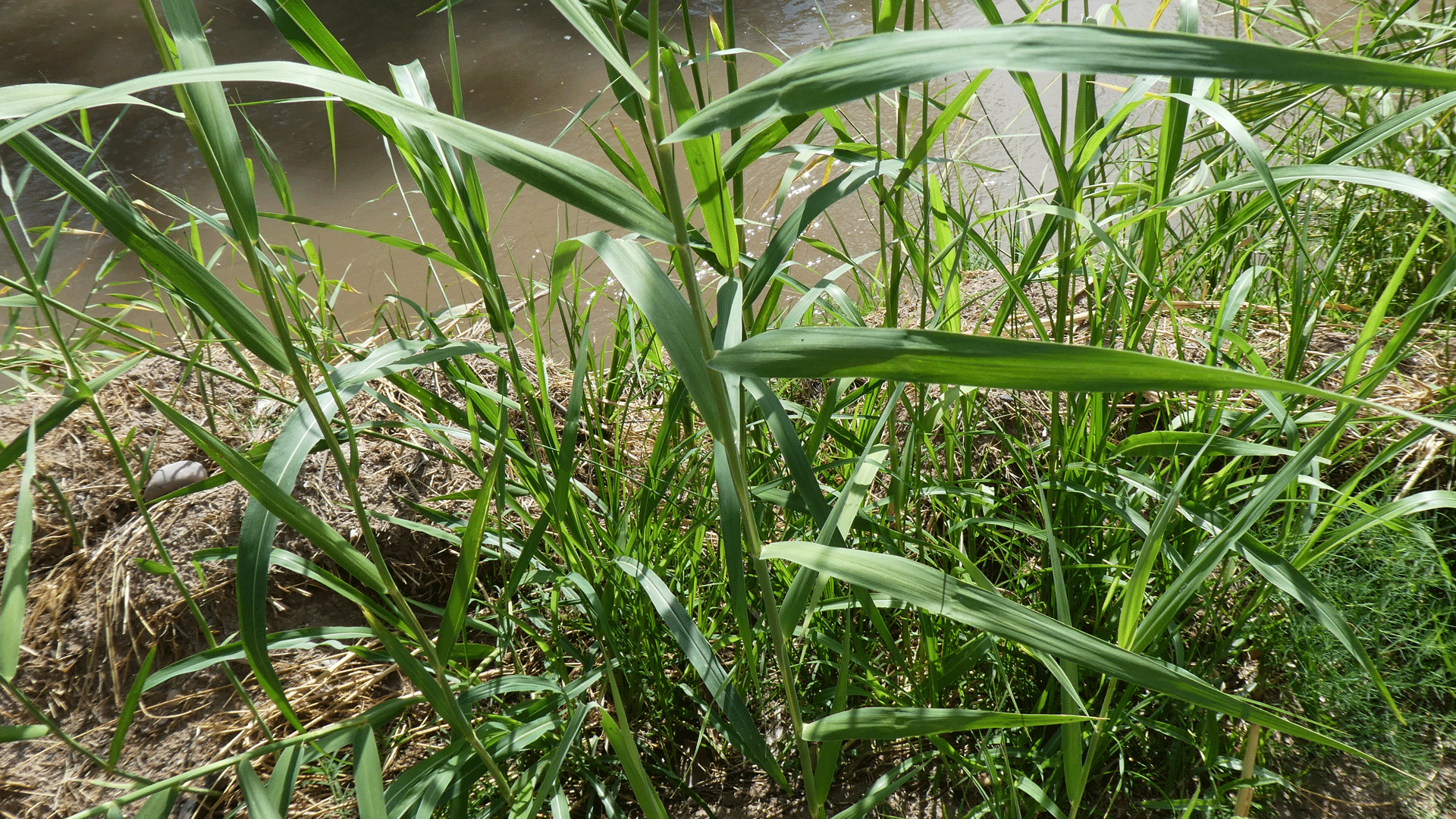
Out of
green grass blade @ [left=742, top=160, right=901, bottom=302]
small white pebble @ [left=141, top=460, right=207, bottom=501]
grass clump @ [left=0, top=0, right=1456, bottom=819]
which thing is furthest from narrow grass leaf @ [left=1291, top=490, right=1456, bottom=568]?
small white pebble @ [left=141, top=460, right=207, bottom=501]

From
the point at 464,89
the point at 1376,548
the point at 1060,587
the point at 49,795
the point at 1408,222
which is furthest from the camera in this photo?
the point at 464,89

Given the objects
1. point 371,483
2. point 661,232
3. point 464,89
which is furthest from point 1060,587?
point 464,89

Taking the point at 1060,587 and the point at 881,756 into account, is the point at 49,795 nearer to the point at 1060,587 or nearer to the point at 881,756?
the point at 881,756

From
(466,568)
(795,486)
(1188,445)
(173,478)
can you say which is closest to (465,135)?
(466,568)

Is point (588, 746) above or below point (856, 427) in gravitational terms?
below

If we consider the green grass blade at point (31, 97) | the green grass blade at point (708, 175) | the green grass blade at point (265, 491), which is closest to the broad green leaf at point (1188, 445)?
the green grass blade at point (708, 175)

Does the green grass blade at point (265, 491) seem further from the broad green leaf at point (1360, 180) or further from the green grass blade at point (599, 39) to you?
the broad green leaf at point (1360, 180)

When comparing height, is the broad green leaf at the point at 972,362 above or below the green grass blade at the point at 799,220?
below
